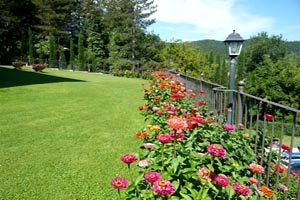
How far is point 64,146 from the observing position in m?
4.34

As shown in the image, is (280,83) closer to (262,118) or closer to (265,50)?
(265,50)

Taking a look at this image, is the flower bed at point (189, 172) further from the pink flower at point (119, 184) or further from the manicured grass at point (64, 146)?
the manicured grass at point (64, 146)

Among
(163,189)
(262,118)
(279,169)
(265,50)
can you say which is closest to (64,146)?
(262,118)

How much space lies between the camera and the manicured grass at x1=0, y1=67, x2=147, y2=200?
3.02 metres

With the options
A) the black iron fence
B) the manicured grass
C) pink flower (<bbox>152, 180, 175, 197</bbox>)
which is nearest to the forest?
the manicured grass

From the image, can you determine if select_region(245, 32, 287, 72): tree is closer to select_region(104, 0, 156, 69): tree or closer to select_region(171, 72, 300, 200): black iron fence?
select_region(104, 0, 156, 69): tree

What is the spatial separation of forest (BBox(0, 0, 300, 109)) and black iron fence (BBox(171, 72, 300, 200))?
68.9 feet

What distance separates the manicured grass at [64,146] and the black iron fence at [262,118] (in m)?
1.38

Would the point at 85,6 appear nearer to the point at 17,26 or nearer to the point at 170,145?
the point at 17,26

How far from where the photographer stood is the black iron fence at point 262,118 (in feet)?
7.11

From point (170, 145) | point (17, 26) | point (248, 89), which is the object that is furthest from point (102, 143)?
point (17, 26)

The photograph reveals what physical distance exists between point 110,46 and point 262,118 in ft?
89.1

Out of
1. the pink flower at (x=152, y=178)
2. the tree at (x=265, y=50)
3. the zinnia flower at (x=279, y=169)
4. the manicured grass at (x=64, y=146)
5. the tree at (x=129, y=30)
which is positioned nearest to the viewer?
the pink flower at (x=152, y=178)

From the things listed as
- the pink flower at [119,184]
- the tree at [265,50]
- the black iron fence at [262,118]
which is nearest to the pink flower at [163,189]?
the pink flower at [119,184]
